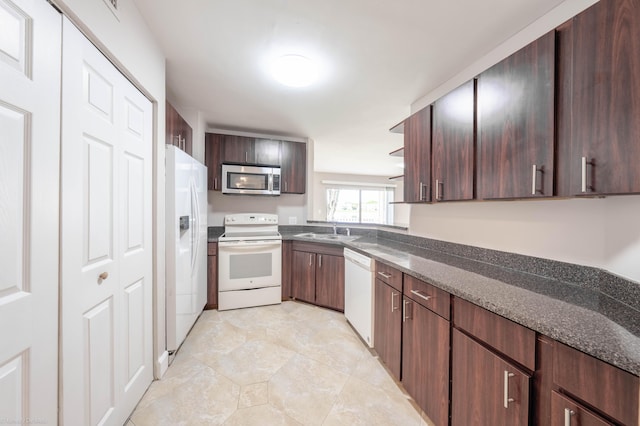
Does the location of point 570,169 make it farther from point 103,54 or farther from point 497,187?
point 103,54

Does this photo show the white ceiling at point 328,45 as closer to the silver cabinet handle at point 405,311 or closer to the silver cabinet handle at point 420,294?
the silver cabinet handle at point 420,294

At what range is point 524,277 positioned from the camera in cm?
138

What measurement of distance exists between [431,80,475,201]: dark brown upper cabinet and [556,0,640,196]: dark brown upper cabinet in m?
0.48

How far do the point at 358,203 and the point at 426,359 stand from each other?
613cm

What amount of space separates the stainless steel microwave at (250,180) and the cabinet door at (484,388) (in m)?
2.80

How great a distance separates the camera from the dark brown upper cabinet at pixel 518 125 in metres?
1.10

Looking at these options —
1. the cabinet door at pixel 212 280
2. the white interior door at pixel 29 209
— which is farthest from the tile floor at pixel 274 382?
the white interior door at pixel 29 209

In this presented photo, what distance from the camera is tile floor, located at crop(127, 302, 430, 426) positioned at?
1.45 meters

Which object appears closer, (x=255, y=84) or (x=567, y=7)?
(x=567, y=7)

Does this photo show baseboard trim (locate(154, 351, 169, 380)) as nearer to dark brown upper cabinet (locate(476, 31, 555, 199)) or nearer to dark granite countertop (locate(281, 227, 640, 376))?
dark granite countertop (locate(281, 227, 640, 376))

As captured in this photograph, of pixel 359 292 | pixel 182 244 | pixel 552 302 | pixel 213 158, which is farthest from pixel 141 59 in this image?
pixel 552 302

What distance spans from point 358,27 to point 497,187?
1.28m

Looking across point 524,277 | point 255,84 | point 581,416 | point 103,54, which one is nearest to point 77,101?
point 103,54

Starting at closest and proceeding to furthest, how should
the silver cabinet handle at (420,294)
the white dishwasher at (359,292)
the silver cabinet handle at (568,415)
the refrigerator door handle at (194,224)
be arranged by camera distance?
the silver cabinet handle at (568,415) → the silver cabinet handle at (420,294) → the white dishwasher at (359,292) → the refrigerator door handle at (194,224)
